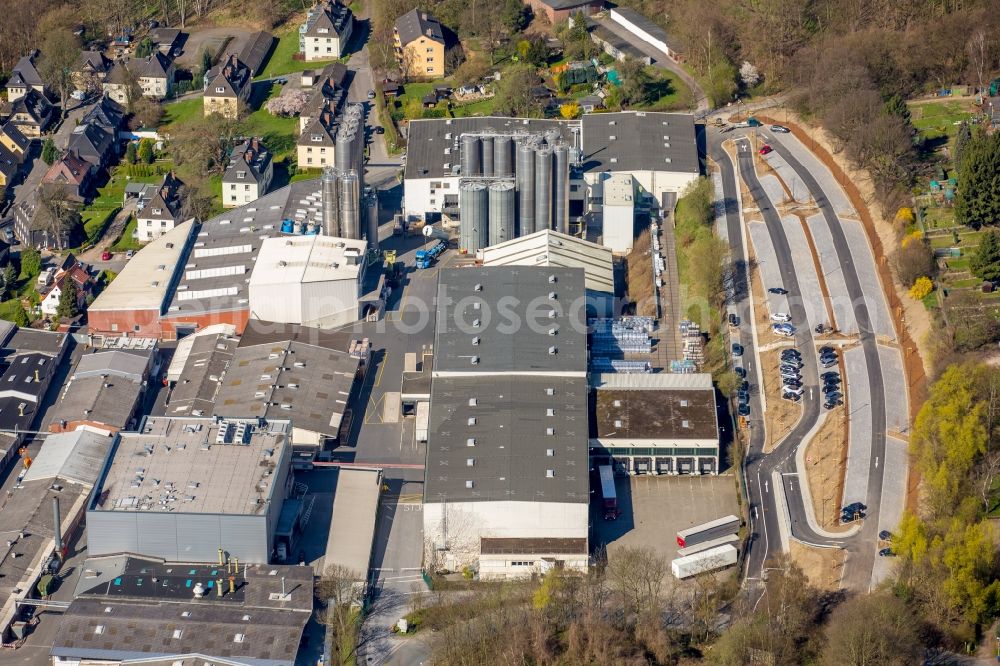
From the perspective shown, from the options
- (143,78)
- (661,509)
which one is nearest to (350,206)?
(661,509)

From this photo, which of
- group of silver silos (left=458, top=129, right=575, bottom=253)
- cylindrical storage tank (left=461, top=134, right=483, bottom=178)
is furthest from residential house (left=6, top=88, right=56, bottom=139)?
group of silver silos (left=458, top=129, right=575, bottom=253)

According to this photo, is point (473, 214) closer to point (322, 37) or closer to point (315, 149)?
point (315, 149)

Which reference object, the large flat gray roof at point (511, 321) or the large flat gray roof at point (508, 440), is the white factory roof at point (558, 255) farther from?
the large flat gray roof at point (508, 440)

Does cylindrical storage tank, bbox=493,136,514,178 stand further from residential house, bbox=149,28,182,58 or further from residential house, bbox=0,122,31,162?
residential house, bbox=149,28,182,58

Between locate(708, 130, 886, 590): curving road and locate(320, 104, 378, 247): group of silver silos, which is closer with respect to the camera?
locate(708, 130, 886, 590): curving road

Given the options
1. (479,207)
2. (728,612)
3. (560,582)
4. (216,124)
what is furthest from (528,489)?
(216,124)
